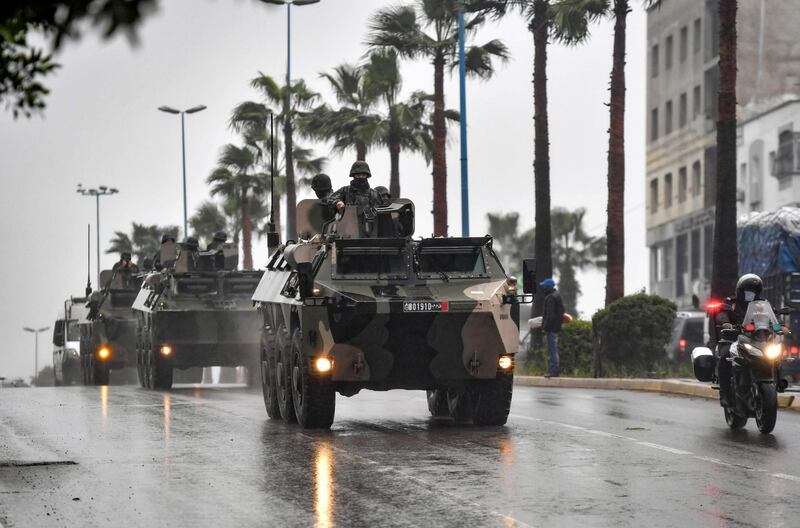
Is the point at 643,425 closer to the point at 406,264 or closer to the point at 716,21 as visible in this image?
the point at 406,264

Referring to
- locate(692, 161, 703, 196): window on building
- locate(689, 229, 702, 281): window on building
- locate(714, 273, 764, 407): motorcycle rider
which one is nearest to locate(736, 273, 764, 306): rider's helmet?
locate(714, 273, 764, 407): motorcycle rider

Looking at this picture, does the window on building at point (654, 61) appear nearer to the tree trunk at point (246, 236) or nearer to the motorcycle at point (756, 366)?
the tree trunk at point (246, 236)

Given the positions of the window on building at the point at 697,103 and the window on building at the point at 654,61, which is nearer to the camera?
the window on building at the point at 697,103

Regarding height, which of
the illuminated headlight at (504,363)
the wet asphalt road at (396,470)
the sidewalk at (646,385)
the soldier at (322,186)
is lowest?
the sidewalk at (646,385)

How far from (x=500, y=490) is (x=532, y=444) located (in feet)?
11.7

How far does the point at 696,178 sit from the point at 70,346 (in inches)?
1341

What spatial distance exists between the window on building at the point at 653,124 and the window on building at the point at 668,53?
281 cm

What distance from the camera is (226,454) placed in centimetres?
1395

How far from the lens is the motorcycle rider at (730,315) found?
16.2 metres

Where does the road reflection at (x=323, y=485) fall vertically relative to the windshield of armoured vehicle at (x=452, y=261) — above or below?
below

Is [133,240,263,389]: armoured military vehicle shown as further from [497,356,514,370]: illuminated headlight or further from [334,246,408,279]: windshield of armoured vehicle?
[497,356,514,370]: illuminated headlight

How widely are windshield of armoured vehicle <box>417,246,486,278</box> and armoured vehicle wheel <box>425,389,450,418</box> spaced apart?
6.79ft

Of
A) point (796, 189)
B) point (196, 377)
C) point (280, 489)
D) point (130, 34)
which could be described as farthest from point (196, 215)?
point (130, 34)

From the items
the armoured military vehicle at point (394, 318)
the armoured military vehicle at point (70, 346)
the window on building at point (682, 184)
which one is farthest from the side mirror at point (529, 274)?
the window on building at point (682, 184)
